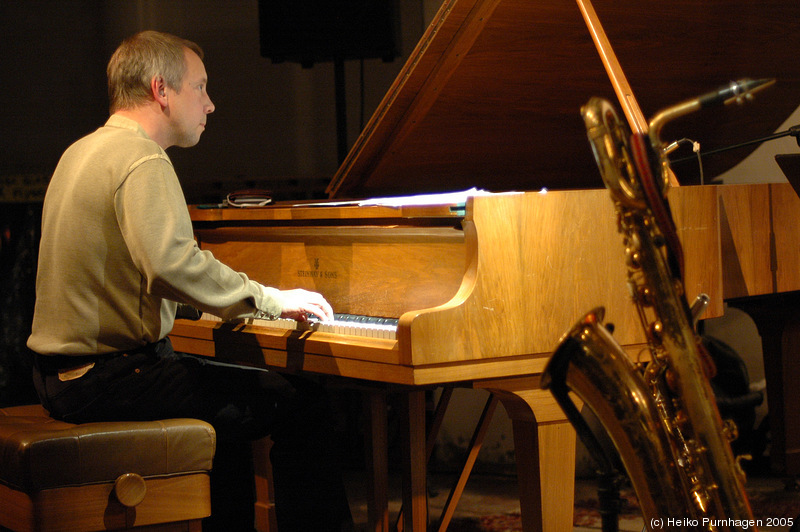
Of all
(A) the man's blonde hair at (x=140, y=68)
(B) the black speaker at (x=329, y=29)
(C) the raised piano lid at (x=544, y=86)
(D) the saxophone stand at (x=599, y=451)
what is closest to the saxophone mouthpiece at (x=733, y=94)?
(D) the saxophone stand at (x=599, y=451)

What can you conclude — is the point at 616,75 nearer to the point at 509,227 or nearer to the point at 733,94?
the point at 509,227

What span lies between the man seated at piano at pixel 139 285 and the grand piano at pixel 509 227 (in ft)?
0.58

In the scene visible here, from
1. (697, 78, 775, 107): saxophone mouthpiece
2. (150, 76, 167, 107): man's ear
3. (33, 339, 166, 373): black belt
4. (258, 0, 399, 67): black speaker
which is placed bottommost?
(33, 339, 166, 373): black belt

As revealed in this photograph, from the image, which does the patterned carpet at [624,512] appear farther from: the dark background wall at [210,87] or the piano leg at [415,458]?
the dark background wall at [210,87]

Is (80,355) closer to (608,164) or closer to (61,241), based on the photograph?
(61,241)

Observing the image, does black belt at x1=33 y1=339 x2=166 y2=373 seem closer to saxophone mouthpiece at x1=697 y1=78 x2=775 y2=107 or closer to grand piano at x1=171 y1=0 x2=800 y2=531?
grand piano at x1=171 y1=0 x2=800 y2=531

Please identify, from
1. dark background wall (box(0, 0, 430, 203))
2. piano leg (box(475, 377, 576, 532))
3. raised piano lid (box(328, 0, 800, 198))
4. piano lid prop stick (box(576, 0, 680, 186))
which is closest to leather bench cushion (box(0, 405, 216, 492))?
piano leg (box(475, 377, 576, 532))

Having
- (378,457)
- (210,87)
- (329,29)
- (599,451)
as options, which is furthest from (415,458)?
(210,87)

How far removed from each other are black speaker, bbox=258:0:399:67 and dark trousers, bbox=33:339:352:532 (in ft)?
7.06

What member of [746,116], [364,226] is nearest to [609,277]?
[364,226]

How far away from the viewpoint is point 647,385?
1711 mm

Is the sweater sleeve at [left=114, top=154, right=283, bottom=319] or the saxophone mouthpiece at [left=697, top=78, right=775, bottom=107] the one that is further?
the sweater sleeve at [left=114, top=154, right=283, bottom=319]

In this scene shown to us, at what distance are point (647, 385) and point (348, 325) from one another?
0.80 m

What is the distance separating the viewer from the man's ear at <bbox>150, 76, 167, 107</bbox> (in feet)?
7.63
